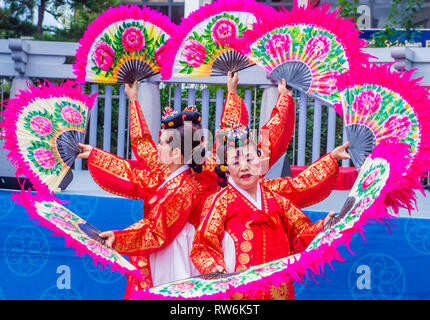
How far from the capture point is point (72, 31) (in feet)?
26.2

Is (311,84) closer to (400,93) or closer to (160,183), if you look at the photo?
(400,93)

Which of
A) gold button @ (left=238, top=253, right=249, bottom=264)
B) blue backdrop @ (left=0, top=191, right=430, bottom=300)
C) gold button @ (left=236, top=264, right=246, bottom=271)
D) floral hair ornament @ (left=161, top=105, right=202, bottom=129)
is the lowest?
blue backdrop @ (left=0, top=191, right=430, bottom=300)

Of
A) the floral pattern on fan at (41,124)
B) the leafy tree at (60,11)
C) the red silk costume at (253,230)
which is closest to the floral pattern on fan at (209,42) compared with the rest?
Answer: the floral pattern on fan at (41,124)

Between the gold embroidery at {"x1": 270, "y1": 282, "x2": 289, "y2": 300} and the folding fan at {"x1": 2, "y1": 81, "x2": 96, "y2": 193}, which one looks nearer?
the gold embroidery at {"x1": 270, "y1": 282, "x2": 289, "y2": 300}

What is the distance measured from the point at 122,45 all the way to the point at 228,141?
86 centimetres

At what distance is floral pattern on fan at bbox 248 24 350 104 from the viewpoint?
2.48 meters

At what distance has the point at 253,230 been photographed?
A: 2.21 m

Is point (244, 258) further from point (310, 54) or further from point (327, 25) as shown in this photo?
point (327, 25)

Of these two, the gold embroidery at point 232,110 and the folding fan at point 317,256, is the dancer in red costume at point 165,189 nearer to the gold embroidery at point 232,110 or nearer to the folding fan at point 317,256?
the gold embroidery at point 232,110

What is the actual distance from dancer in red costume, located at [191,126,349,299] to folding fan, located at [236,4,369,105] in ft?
1.28

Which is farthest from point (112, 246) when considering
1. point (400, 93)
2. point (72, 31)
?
point (72, 31)

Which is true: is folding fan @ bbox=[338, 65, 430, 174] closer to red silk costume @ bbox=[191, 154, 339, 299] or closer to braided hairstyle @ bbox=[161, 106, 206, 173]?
red silk costume @ bbox=[191, 154, 339, 299]

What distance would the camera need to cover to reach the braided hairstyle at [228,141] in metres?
2.27

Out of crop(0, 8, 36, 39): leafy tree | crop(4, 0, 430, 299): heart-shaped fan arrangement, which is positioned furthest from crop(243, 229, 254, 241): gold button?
crop(0, 8, 36, 39): leafy tree
